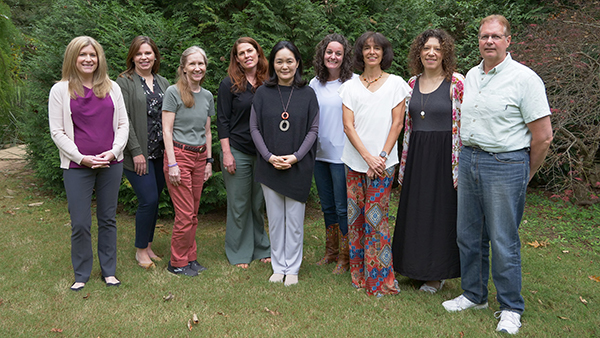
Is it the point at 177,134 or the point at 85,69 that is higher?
the point at 85,69

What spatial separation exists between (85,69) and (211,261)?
2.25 m

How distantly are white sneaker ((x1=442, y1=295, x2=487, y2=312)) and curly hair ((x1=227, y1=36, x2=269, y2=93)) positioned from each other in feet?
8.59

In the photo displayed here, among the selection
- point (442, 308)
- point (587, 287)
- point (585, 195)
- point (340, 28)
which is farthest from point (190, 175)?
point (585, 195)

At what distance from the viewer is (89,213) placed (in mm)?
3832

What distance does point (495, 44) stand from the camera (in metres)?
3.10

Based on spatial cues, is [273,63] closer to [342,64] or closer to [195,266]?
[342,64]

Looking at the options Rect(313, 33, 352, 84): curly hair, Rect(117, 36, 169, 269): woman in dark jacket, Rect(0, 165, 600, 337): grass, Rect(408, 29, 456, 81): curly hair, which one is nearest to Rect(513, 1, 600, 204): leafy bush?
Rect(0, 165, 600, 337): grass

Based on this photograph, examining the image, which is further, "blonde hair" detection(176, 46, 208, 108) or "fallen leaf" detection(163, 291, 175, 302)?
"blonde hair" detection(176, 46, 208, 108)

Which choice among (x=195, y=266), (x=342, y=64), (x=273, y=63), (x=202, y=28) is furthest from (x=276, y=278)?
(x=202, y=28)

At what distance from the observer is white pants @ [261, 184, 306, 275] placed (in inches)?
161

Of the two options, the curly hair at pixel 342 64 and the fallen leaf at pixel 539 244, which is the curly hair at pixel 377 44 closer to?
the curly hair at pixel 342 64

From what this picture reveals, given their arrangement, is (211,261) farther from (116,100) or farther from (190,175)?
(116,100)

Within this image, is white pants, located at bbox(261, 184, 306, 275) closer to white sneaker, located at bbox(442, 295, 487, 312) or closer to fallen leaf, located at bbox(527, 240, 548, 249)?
white sneaker, located at bbox(442, 295, 487, 312)

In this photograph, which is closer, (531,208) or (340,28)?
(340,28)
